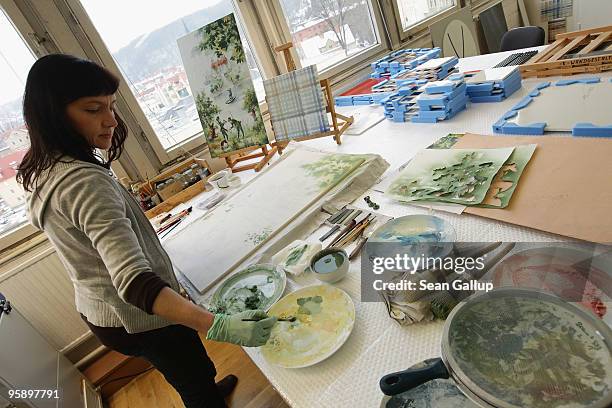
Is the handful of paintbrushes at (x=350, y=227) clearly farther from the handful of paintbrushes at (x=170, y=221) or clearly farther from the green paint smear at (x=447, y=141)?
the handful of paintbrushes at (x=170, y=221)

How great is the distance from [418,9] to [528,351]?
12.5ft

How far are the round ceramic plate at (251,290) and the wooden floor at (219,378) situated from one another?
31.9 inches

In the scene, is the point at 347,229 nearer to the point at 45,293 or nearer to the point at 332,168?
the point at 332,168

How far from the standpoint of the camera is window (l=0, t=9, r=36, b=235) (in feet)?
5.94

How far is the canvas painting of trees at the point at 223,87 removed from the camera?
5.82 ft

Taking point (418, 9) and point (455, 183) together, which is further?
point (418, 9)

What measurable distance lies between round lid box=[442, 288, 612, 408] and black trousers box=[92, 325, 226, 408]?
2.92 ft

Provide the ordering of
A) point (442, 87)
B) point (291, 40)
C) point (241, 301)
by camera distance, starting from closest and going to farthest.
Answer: point (241, 301)
point (442, 87)
point (291, 40)

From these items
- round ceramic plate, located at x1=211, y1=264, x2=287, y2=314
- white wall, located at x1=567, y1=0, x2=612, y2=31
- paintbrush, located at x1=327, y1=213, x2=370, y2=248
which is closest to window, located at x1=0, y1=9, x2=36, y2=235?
round ceramic plate, located at x1=211, y1=264, x2=287, y2=314

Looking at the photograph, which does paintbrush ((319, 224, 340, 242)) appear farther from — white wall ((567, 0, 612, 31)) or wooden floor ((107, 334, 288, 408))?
white wall ((567, 0, 612, 31))

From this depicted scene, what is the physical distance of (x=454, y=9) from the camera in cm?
368

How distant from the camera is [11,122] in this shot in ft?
6.11

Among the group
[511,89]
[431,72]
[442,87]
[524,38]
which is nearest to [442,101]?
[442,87]

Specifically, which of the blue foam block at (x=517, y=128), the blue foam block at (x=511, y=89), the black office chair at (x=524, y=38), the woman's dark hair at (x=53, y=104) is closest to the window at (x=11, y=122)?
the woman's dark hair at (x=53, y=104)
